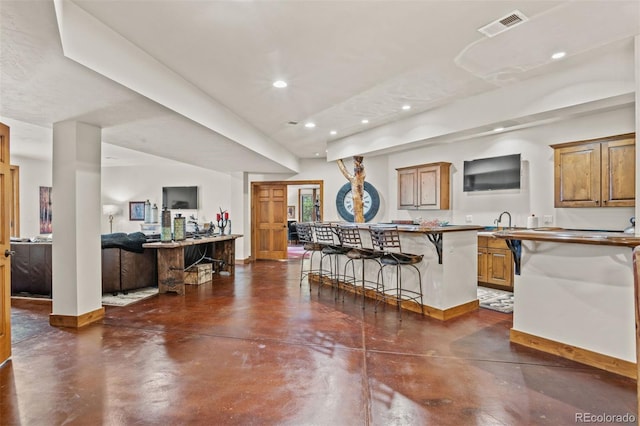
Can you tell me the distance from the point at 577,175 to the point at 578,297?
98.1 inches

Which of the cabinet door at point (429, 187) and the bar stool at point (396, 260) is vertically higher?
the cabinet door at point (429, 187)

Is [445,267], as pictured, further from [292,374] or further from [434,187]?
[434,187]

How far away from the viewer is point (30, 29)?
1.80m

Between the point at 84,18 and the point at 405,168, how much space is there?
18.2ft

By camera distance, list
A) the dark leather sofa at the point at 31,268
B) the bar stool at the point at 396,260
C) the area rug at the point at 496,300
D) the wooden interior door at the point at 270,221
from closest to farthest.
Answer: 1. the bar stool at the point at 396,260
2. the area rug at the point at 496,300
3. the dark leather sofa at the point at 31,268
4. the wooden interior door at the point at 270,221

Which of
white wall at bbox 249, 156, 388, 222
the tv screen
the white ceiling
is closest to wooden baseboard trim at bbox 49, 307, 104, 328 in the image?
the white ceiling

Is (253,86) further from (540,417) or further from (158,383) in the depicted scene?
(540,417)

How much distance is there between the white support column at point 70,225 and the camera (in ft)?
11.4

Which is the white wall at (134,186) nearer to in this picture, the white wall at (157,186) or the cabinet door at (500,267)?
the white wall at (157,186)

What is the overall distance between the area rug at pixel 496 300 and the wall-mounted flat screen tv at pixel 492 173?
1.73 metres

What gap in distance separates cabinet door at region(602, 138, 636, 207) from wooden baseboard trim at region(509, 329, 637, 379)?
2.39 meters

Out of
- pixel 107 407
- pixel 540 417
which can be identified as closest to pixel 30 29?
pixel 107 407

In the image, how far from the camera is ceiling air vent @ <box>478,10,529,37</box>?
239 centimetres

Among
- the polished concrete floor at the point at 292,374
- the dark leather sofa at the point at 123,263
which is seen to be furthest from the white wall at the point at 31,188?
the polished concrete floor at the point at 292,374
